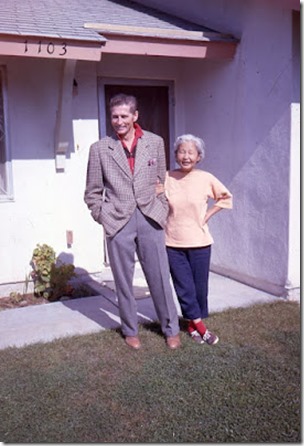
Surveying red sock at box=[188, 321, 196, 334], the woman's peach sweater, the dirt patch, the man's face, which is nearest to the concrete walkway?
the dirt patch

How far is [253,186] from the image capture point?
540 centimetres

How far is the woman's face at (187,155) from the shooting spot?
3.94 m

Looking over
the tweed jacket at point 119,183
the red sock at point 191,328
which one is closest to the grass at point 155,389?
the red sock at point 191,328

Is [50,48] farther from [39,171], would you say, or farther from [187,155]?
[187,155]

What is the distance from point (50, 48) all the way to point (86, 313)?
2431mm

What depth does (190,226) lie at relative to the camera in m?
4.04

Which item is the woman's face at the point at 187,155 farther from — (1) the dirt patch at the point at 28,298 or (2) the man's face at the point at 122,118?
(1) the dirt patch at the point at 28,298

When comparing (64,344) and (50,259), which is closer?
(64,344)

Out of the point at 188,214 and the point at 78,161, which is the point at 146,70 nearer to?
the point at 78,161

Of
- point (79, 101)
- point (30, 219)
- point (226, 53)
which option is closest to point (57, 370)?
point (30, 219)

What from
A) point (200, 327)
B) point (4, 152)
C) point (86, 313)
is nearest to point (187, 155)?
point (200, 327)

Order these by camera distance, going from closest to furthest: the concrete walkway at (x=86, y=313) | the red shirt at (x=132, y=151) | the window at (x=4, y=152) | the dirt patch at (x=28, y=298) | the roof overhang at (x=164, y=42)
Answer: the red shirt at (x=132, y=151) < the concrete walkway at (x=86, y=313) < the roof overhang at (x=164, y=42) < the dirt patch at (x=28, y=298) < the window at (x=4, y=152)

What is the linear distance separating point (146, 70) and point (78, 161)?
141cm

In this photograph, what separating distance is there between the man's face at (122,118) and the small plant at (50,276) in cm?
209
